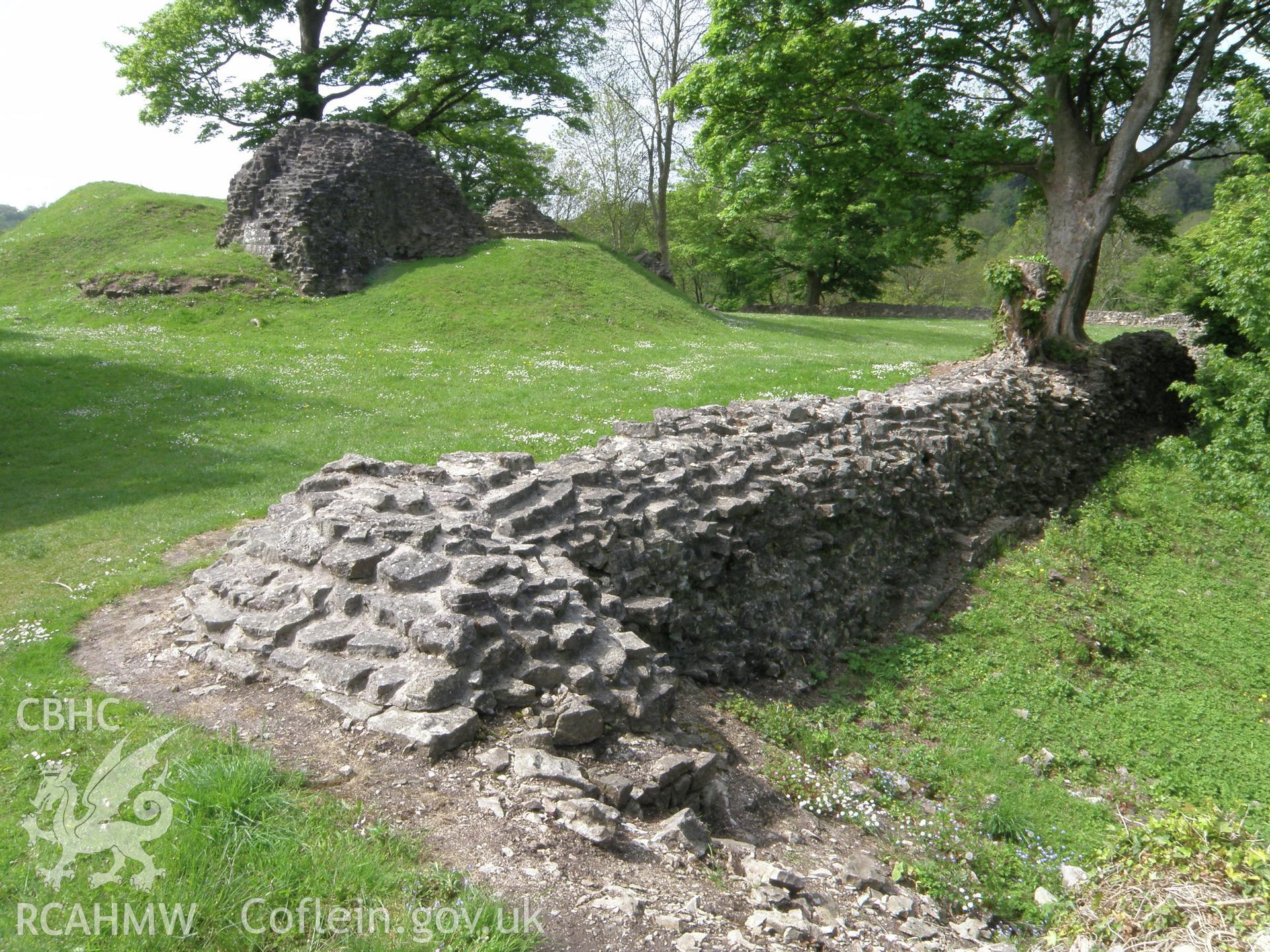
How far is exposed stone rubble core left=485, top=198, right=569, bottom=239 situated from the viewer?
96.0 feet

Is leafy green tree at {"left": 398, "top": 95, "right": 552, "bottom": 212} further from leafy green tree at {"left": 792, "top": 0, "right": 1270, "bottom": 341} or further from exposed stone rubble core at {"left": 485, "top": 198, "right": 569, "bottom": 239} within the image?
leafy green tree at {"left": 792, "top": 0, "right": 1270, "bottom": 341}

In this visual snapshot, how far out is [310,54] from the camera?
98.8ft

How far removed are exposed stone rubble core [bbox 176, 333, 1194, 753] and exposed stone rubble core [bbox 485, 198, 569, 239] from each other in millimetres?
20116

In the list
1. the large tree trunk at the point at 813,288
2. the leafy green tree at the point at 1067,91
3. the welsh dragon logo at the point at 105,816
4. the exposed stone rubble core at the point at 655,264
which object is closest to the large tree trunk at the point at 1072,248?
the leafy green tree at the point at 1067,91

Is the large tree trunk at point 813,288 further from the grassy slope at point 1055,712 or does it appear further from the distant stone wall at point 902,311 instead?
the grassy slope at point 1055,712

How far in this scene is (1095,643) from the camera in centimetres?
912

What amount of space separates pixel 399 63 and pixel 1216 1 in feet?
82.9

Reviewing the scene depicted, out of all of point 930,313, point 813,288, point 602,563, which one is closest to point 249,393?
point 602,563

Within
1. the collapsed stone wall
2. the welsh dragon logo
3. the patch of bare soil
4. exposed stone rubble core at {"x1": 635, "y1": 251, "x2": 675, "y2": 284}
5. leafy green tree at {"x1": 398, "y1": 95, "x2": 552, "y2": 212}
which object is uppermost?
leafy green tree at {"x1": 398, "y1": 95, "x2": 552, "y2": 212}

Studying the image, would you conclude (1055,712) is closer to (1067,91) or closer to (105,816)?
(105,816)

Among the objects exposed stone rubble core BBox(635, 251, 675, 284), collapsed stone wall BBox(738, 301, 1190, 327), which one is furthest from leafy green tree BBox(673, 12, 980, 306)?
collapsed stone wall BBox(738, 301, 1190, 327)

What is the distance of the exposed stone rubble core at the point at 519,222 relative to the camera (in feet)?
96.0

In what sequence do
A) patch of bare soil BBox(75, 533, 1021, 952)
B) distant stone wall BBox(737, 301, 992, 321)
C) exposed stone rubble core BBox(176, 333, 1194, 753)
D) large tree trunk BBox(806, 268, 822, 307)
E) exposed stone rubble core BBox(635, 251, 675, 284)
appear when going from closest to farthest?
patch of bare soil BBox(75, 533, 1021, 952), exposed stone rubble core BBox(176, 333, 1194, 753), exposed stone rubble core BBox(635, 251, 675, 284), distant stone wall BBox(737, 301, 992, 321), large tree trunk BBox(806, 268, 822, 307)

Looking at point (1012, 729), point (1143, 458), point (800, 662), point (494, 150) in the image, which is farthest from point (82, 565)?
point (494, 150)
